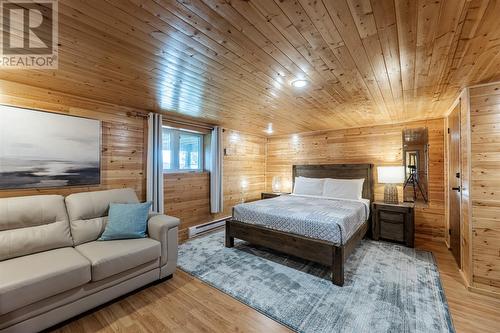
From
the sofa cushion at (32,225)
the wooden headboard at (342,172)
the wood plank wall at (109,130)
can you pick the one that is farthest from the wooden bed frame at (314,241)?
the sofa cushion at (32,225)

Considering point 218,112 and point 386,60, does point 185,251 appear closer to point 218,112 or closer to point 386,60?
point 218,112

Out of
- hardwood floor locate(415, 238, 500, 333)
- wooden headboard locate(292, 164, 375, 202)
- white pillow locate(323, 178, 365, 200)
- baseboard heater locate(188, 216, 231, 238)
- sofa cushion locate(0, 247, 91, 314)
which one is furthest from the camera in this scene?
wooden headboard locate(292, 164, 375, 202)

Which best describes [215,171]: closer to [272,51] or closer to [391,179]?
[272,51]

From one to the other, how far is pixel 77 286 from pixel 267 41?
2.52 metres

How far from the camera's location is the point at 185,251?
133 inches

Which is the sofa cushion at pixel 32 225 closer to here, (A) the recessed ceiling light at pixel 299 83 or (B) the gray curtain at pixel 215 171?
(B) the gray curtain at pixel 215 171

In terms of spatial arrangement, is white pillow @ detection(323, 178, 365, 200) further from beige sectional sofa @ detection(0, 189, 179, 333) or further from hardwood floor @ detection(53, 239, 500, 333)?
beige sectional sofa @ detection(0, 189, 179, 333)

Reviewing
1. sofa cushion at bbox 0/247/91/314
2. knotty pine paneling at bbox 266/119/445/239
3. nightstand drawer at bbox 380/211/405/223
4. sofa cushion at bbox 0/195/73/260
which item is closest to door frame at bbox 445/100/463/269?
knotty pine paneling at bbox 266/119/445/239

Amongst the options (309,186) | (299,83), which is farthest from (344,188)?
(299,83)

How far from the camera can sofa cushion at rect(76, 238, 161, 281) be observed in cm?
197

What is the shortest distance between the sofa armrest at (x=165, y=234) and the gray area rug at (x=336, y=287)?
0.43 meters

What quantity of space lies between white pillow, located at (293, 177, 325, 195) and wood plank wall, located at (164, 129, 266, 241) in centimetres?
123

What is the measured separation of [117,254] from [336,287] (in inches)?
89.8

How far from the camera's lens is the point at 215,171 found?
14.3 ft
